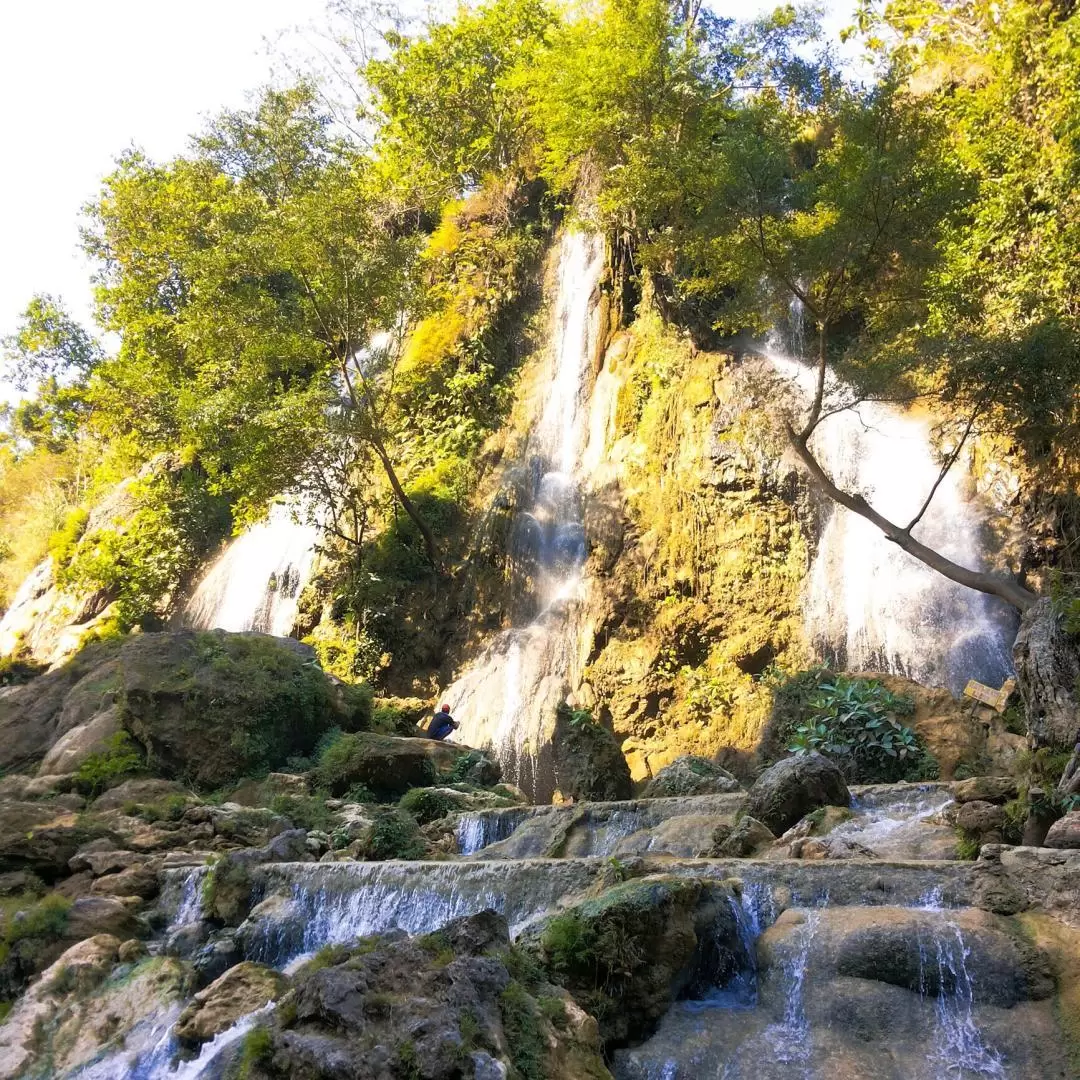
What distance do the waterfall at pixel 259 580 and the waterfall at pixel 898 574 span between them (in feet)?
40.4

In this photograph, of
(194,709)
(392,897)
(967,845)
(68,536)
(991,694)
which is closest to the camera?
(967,845)

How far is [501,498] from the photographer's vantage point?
2186 cm

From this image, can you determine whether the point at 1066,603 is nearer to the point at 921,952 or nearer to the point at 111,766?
the point at 921,952

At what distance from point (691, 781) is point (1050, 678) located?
15.2 ft

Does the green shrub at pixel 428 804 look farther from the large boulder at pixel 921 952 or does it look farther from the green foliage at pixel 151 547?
the green foliage at pixel 151 547

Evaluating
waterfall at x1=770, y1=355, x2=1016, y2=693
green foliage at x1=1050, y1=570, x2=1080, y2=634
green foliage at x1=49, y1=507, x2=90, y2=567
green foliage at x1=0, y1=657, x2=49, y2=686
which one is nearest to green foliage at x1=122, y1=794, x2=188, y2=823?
green foliage at x1=1050, y1=570, x2=1080, y2=634

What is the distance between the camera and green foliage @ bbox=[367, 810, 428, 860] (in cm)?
1058

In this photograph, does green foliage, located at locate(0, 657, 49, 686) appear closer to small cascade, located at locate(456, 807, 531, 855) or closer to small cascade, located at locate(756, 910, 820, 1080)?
small cascade, located at locate(456, 807, 531, 855)

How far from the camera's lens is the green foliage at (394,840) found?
10578 millimetres

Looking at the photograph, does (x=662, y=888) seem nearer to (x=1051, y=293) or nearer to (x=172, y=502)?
(x=1051, y=293)

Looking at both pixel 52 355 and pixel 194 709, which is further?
pixel 52 355

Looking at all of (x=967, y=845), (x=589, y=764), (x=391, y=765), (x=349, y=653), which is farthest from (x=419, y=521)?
(x=967, y=845)

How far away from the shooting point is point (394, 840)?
10.7 m

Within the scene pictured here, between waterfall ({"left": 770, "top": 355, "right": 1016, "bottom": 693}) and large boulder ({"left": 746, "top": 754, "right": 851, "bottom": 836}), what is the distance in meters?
5.98
